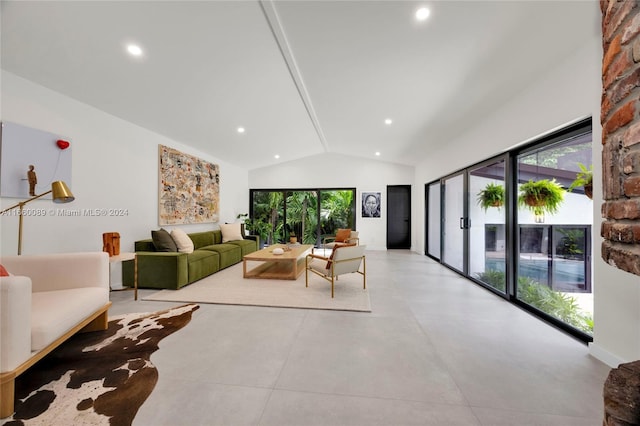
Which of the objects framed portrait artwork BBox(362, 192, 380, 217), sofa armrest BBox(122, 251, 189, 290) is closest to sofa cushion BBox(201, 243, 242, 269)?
sofa armrest BBox(122, 251, 189, 290)

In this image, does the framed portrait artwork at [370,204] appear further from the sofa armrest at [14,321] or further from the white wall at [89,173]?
the sofa armrest at [14,321]

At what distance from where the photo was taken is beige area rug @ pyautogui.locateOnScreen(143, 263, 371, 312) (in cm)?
309

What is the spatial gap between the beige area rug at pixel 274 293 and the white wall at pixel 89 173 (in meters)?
1.29

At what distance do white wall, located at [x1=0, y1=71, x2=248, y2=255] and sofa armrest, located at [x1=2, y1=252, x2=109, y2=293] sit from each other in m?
0.93

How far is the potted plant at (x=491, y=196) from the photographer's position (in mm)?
3427

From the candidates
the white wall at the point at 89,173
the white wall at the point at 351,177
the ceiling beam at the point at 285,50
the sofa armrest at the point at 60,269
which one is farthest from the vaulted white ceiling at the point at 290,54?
the white wall at the point at 351,177

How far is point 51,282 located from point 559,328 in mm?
4826

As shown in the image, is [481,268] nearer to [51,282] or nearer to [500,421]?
→ [500,421]

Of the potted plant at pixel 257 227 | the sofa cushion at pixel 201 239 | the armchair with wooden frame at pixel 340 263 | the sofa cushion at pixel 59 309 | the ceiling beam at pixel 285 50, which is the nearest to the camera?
the sofa cushion at pixel 59 309

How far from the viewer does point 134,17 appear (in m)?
2.20

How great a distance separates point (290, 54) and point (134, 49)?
165 centimetres

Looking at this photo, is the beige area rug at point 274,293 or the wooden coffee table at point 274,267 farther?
the wooden coffee table at point 274,267

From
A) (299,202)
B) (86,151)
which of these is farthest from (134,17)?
(299,202)

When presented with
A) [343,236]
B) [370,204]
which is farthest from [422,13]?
[370,204]
